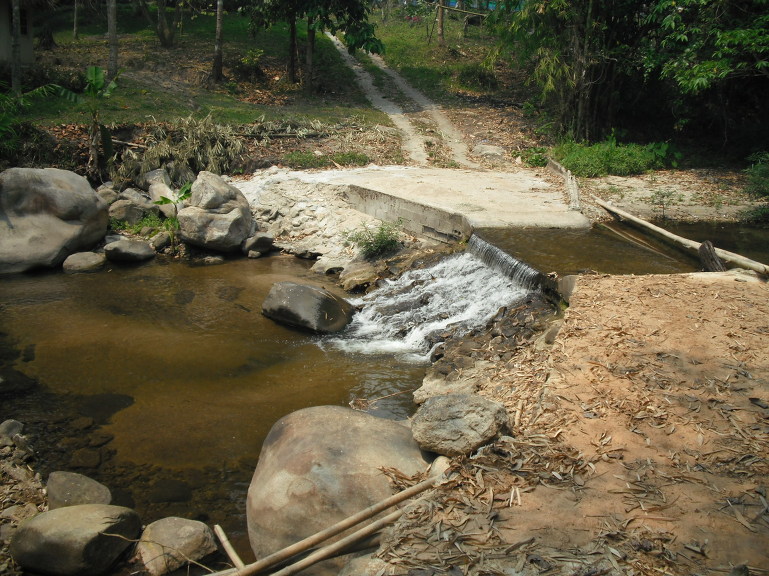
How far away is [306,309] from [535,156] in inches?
402

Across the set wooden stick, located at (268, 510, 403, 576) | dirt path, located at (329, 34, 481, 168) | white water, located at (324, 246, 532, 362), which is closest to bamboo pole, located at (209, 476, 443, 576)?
wooden stick, located at (268, 510, 403, 576)

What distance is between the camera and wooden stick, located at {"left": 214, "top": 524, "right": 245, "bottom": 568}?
461 cm

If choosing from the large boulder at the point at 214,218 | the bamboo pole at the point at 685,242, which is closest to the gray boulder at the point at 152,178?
the large boulder at the point at 214,218

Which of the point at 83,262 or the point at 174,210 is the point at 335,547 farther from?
the point at 174,210

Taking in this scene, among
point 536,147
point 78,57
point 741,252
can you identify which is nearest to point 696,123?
point 536,147

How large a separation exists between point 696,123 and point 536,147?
444 centimetres

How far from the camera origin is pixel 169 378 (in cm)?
800

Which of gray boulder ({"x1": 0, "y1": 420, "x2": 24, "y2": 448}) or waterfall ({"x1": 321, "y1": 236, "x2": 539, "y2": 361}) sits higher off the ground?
waterfall ({"x1": 321, "y1": 236, "x2": 539, "y2": 361})

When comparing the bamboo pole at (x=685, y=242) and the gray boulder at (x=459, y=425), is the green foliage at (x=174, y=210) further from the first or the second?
the gray boulder at (x=459, y=425)

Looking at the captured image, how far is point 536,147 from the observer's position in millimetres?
18438

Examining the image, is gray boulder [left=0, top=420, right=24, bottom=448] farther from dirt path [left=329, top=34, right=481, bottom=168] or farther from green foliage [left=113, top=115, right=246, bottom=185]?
dirt path [left=329, top=34, right=481, bottom=168]

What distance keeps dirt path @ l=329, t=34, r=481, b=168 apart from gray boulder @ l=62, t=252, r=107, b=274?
857 centimetres

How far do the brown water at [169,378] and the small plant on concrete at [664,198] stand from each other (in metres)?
7.33

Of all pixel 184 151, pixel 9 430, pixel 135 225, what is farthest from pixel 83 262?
pixel 9 430
